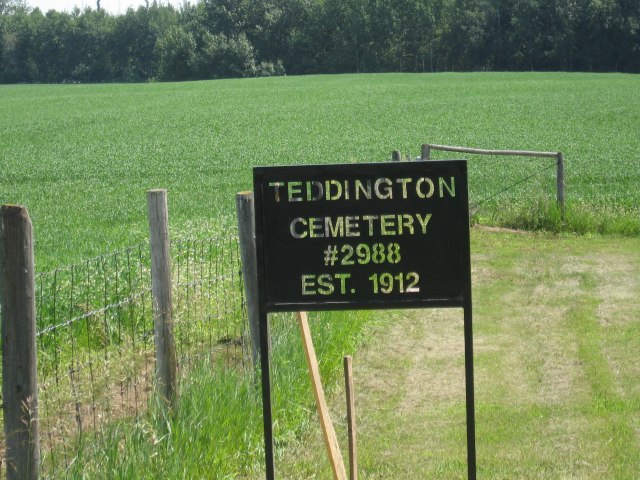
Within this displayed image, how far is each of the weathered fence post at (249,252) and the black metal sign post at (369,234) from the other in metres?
2.10

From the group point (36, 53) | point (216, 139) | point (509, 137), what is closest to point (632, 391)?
point (509, 137)

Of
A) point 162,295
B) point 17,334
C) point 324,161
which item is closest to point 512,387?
point 162,295

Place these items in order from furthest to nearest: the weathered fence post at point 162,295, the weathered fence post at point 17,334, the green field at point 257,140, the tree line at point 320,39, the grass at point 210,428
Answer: the tree line at point 320,39, the green field at point 257,140, the weathered fence post at point 162,295, the grass at point 210,428, the weathered fence post at point 17,334

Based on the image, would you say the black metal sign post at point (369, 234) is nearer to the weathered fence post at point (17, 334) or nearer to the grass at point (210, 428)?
the weathered fence post at point (17, 334)

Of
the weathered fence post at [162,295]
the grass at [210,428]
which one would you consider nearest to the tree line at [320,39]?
the grass at [210,428]

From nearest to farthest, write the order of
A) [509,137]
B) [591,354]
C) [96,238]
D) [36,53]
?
[591,354]
[96,238]
[509,137]
[36,53]

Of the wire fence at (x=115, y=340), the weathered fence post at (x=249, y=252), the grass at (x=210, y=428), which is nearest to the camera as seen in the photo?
the grass at (x=210, y=428)

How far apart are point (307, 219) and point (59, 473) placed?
5.32 ft

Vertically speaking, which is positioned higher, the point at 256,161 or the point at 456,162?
the point at 456,162

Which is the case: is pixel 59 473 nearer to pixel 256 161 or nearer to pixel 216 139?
pixel 256 161

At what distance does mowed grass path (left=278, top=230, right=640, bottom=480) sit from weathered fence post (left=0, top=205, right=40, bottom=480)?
2136 mm

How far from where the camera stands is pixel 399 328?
9633 millimetres

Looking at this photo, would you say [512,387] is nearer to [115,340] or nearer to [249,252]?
[249,252]

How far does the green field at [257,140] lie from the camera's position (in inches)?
723
